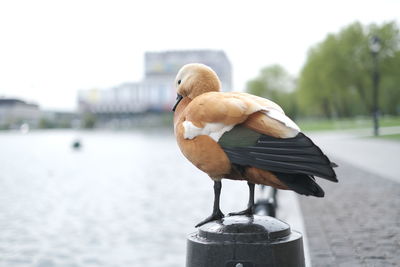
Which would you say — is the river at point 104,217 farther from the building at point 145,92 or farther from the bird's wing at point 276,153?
the building at point 145,92

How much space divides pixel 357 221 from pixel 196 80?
19.0ft

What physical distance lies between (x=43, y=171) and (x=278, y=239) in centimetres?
2013

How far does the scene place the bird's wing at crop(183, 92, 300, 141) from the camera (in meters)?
2.95

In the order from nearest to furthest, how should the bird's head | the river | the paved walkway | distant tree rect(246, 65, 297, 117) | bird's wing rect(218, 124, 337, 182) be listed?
1. bird's wing rect(218, 124, 337, 182)
2. the bird's head
3. the paved walkway
4. the river
5. distant tree rect(246, 65, 297, 117)

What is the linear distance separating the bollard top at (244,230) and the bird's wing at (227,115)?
1.95ft

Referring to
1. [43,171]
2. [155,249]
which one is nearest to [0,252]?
[155,249]

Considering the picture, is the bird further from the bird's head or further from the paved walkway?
the paved walkway

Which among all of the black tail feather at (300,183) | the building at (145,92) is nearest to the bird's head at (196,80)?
the black tail feather at (300,183)

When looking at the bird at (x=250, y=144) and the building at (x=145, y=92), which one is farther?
the building at (x=145, y=92)

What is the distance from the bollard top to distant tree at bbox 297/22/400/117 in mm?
35783

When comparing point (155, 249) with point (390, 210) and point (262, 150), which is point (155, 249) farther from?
point (262, 150)

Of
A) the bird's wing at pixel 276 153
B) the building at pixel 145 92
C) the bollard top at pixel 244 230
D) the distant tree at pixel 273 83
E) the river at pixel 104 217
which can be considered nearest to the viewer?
the bird's wing at pixel 276 153

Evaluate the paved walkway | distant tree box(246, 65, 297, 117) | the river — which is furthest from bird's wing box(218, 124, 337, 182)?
distant tree box(246, 65, 297, 117)

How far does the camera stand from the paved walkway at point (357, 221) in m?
6.23
